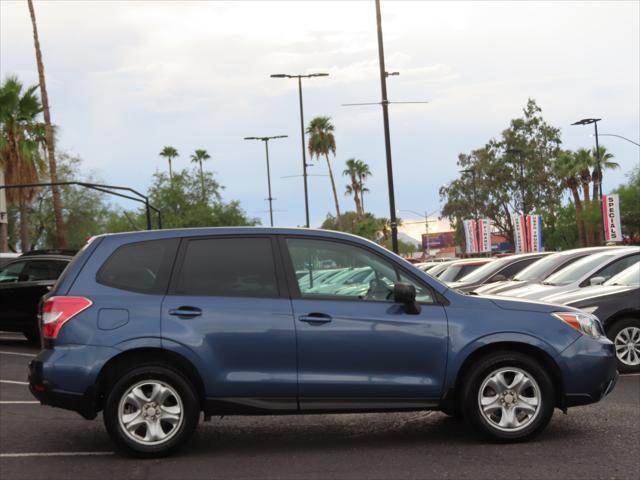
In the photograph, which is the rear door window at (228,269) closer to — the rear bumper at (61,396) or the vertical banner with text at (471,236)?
the rear bumper at (61,396)

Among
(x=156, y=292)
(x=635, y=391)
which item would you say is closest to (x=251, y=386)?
(x=156, y=292)

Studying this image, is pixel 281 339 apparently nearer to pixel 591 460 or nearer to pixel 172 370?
pixel 172 370

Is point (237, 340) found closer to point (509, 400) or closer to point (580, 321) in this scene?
point (509, 400)

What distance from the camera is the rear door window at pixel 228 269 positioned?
6.88 m

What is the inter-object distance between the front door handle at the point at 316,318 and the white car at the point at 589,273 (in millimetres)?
5985

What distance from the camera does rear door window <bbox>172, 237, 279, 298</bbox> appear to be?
6.88m

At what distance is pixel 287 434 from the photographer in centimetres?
777

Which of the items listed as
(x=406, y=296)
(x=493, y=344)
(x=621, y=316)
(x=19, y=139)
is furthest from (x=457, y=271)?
(x=19, y=139)

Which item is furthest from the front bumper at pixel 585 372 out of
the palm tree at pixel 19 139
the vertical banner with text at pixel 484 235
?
the vertical banner with text at pixel 484 235

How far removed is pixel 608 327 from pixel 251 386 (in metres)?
6.06

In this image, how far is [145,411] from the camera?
667 cm

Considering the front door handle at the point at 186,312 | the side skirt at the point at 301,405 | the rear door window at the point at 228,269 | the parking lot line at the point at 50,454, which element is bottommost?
the parking lot line at the point at 50,454

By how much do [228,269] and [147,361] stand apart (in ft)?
3.00

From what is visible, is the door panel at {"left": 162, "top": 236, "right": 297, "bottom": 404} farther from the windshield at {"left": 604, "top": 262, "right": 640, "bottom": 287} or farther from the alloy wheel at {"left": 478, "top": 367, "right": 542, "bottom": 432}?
the windshield at {"left": 604, "top": 262, "right": 640, "bottom": 287}
